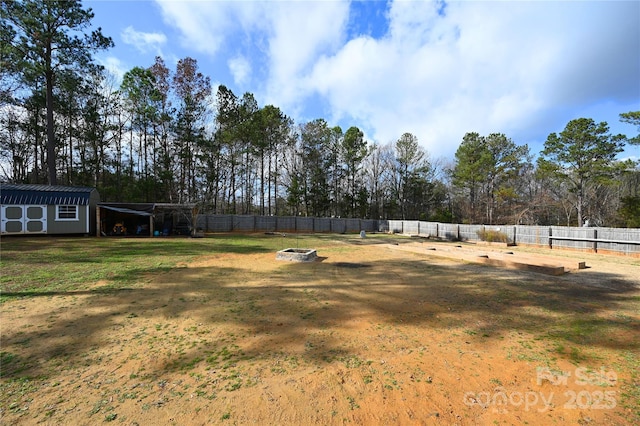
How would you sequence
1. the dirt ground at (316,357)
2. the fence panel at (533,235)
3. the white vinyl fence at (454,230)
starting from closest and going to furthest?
the dirt ground at (316,357)
the white vinyl fence at (454,230)
the fence panel at (533,235)

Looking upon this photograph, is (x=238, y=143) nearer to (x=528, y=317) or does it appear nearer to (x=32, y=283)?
(x=32, y=283)

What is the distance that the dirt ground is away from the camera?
2480mm

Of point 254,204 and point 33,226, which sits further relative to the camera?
point 254,204

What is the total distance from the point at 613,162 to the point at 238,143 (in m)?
37.6

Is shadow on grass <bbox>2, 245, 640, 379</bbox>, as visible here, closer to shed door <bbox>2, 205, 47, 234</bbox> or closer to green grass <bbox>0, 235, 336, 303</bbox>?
green grass <bbox>0, 235, 336, 303</bbox>

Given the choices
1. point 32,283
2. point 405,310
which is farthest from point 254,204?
point 405,310

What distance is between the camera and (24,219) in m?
16.5

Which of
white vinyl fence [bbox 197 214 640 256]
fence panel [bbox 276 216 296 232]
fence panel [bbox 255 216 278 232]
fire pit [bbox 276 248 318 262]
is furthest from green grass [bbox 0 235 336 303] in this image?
fence panel [bbox 276 216 296 232]

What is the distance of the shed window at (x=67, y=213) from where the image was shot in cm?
1738

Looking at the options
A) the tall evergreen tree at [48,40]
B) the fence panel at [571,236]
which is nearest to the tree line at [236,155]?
the tall evergreen tree at [48,40]

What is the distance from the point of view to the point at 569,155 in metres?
26.7

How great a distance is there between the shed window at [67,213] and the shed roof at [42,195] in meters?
0.32

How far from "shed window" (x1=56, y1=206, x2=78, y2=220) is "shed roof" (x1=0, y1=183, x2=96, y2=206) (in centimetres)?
32

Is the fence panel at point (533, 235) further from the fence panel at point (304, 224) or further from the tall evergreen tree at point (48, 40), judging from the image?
the tall evergreen tree at point (48, 40)
